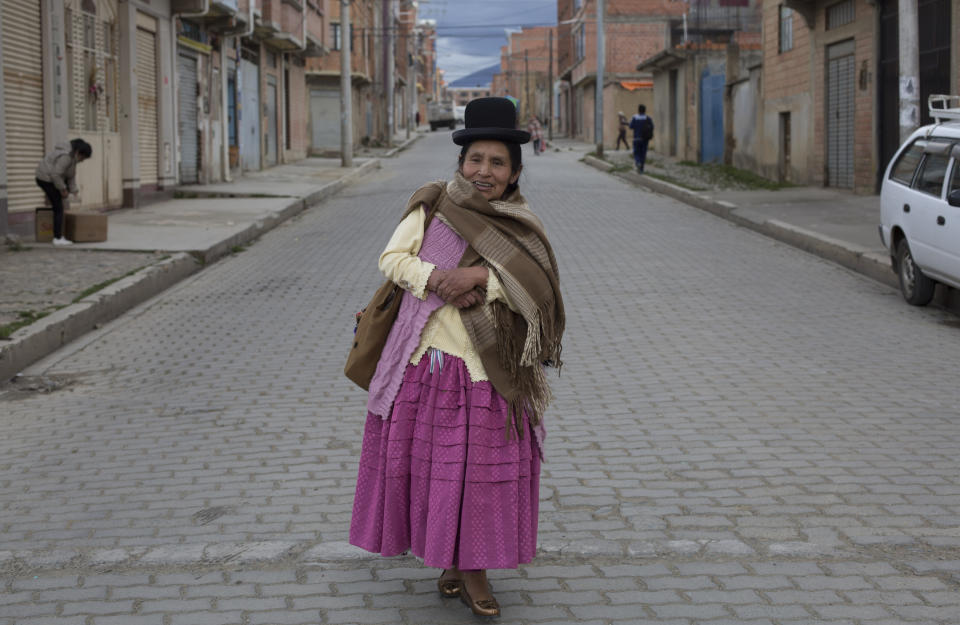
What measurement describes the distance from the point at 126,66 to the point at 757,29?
32439mm

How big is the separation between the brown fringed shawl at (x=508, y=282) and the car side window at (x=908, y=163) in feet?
27.3

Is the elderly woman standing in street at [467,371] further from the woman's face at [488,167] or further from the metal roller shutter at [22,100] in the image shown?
the metal roller shutter at [22,100]

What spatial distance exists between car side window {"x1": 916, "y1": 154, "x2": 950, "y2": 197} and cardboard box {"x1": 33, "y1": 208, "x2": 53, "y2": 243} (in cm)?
1028

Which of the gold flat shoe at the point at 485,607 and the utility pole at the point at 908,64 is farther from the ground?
the utility pole at the point at 908,64

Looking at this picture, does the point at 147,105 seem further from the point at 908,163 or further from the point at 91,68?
the point at 908,163

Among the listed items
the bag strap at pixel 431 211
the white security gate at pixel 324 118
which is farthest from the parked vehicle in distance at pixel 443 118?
the bag strap at pixel 431 211

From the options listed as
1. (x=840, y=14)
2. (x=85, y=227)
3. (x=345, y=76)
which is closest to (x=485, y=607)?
(x=85, y=227)

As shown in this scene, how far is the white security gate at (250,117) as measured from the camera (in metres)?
31.4

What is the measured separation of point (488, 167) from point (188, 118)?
75.3 feet

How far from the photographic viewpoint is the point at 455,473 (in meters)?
3.69

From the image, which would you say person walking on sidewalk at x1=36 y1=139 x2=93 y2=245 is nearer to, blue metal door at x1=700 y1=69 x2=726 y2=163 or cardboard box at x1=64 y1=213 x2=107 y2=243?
cardboard box at x1=64 y1=213 x2=107 y2=243

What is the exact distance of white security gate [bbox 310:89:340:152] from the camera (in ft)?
156

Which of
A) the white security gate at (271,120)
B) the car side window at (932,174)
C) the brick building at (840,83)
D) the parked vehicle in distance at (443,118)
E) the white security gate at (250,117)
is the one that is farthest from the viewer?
the parked vehicle in distance at (443,118)

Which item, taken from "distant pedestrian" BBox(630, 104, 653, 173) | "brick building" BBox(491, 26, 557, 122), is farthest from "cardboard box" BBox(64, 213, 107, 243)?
"brick building" BBox(491, 26, 557, 122)
